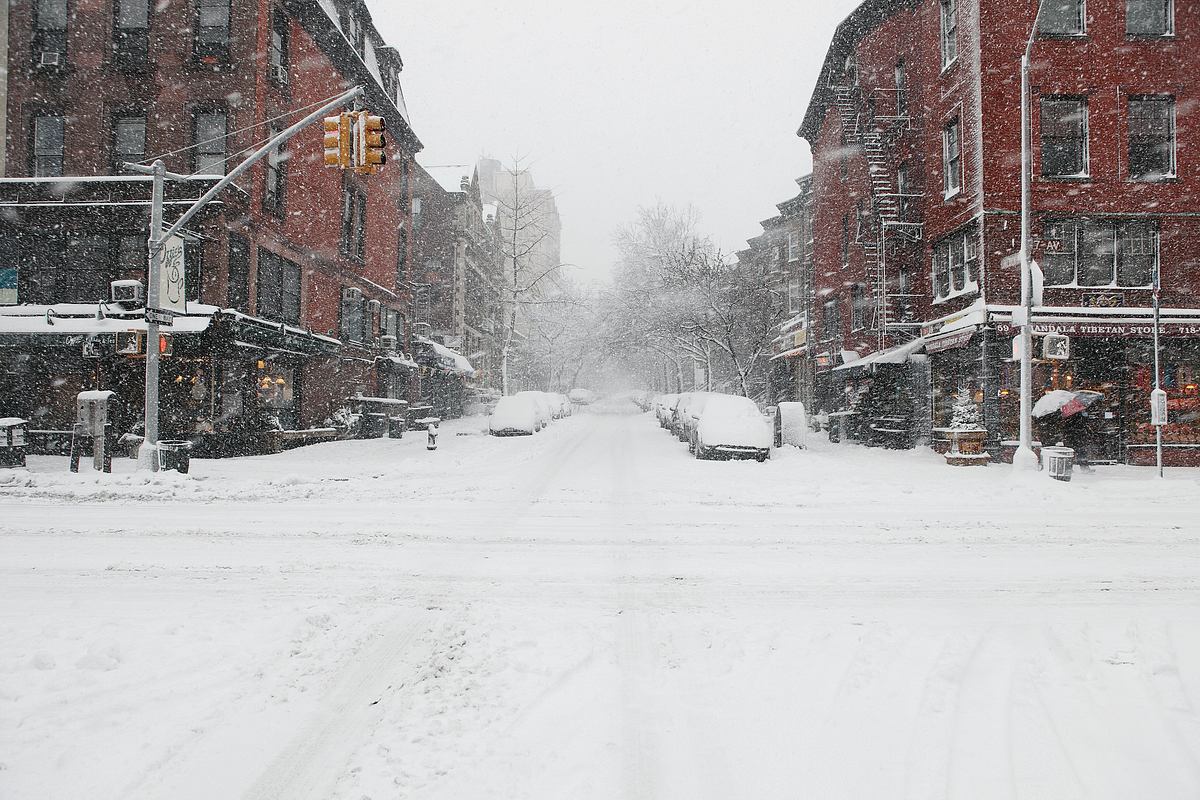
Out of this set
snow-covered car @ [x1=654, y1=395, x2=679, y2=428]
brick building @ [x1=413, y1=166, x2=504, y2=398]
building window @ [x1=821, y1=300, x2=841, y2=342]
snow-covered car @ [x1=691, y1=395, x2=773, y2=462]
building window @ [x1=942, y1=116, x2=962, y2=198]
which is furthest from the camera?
brick building @ [x1=413, y1=166, x2=504, y2=398]

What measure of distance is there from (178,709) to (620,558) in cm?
423

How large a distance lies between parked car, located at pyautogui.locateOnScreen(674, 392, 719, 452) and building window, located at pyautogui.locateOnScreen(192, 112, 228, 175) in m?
15.3

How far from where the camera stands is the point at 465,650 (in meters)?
4.58

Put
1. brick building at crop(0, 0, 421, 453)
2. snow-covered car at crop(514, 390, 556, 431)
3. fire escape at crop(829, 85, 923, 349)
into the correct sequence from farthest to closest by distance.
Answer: snow-covered car at crop(514, 390, 556, 431) → fire escape at crop(829, 85, 923, 349) → brick building at crop(0, 0, 421, 453)

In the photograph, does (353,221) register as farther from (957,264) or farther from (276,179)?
(957,264)

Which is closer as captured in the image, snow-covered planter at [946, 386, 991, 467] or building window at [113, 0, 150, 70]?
snow-covered planter at [946, 386, 991, 467]

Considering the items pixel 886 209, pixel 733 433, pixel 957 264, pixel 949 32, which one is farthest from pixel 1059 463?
pixel 949 32

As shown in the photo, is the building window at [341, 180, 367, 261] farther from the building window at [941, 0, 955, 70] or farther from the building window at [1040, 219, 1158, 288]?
the building window at [1040, 219, 1158, 288]

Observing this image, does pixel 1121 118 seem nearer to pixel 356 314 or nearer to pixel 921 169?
pixel 921 169

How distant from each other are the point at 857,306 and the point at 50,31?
28201mm

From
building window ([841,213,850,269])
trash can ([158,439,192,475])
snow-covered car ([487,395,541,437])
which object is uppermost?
building window ([841,213,850,269])

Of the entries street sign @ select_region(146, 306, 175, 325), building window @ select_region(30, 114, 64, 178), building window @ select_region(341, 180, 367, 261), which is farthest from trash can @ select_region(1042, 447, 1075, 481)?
building window @ select_region(30, 114, 64, 178)

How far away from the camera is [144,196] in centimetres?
1948

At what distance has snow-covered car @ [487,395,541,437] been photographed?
26.1 m
